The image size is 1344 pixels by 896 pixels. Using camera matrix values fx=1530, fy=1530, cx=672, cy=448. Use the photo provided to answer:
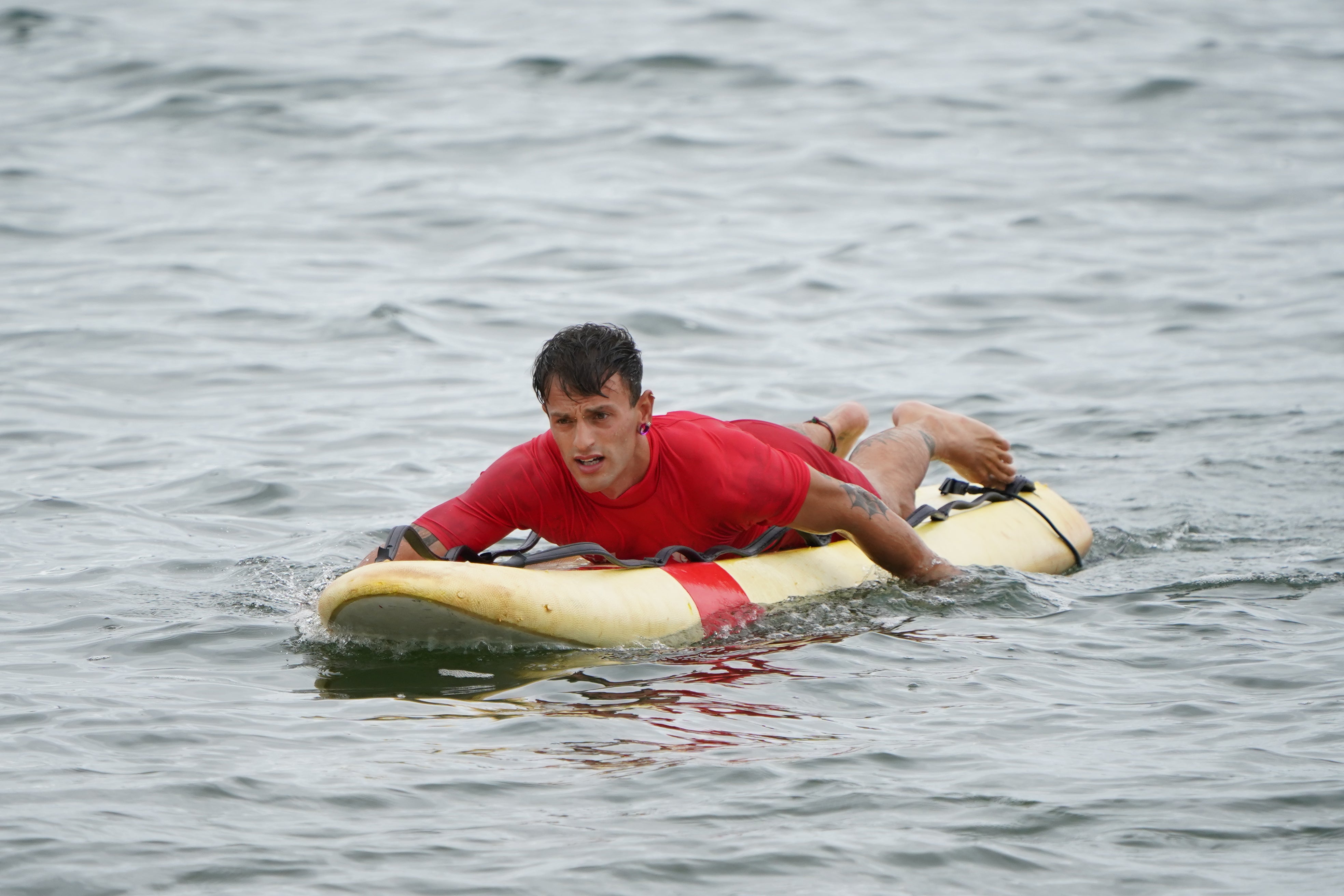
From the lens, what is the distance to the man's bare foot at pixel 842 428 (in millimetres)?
7121

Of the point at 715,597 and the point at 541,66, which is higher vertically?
the point at 541,66

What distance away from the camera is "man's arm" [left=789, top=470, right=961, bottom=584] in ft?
19.6

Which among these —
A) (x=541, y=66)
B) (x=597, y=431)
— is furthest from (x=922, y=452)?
(x=541, y=66)

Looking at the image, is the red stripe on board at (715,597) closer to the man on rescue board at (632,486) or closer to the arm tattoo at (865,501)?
the man on rescue board at (632,486)

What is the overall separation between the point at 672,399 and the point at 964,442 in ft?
11.9

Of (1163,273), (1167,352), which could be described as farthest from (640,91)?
(1167,352)

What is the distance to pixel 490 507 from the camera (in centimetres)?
581

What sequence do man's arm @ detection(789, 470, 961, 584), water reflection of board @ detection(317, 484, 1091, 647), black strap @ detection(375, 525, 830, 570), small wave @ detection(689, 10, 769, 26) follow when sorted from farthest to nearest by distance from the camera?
small wave @ detection(689, 10, 769, 26) → man's arm @ detection(789, 470, 961, 584) → black strap @ detection(375, 525, 830, 570) → water reflection of board @ detection(317, 484, 1091, 647)

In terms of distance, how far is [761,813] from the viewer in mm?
4203

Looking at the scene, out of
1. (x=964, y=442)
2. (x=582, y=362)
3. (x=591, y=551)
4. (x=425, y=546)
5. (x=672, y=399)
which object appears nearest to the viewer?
(x=582, y=362)

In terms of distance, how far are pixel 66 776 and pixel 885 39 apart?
71.7ft

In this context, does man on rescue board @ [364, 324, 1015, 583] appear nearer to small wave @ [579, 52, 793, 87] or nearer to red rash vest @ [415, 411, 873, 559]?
red rash vest @ [415, 411, 873, 559]

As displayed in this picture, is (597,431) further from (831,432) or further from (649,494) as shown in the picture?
(831,432)

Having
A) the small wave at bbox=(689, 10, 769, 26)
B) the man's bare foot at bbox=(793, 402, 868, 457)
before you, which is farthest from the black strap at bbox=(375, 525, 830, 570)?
the small wave at bbox=(689, 10, 769, 26)
